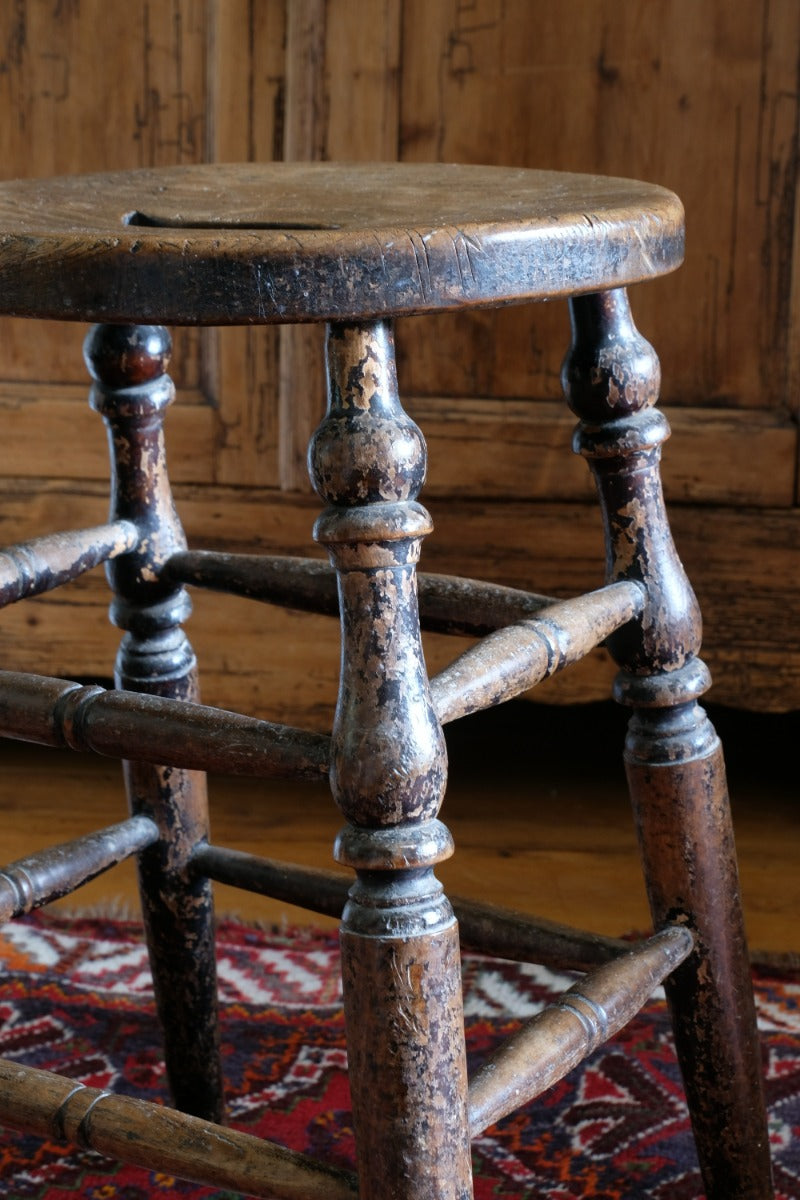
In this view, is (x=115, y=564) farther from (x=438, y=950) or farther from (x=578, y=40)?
(x=578, y=40)

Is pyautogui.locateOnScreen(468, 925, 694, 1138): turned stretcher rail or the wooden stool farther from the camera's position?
pyautogui.locateOnScreen(468, 925, 694, 1138): turned stretcher rail

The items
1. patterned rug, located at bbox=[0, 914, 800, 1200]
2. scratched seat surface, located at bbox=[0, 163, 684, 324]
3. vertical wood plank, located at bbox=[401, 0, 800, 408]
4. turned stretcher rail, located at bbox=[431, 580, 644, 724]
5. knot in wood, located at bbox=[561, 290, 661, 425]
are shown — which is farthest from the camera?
vertical wood plank, located at bbox=[401, 0, 800, 408]

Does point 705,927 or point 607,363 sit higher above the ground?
point 607,363

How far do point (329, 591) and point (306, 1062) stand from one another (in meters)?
0.39

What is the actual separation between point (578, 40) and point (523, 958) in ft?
2.47

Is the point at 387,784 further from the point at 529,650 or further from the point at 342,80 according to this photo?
the point at 342,80

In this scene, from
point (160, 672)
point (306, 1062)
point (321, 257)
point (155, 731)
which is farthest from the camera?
point (306, 1062)

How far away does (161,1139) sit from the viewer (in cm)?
72

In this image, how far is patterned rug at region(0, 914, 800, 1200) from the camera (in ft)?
3.06

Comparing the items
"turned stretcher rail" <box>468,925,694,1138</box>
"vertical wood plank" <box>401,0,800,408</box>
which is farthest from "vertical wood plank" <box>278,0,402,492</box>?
"turned stretcher rail" <box>468,925,694,1138</box>

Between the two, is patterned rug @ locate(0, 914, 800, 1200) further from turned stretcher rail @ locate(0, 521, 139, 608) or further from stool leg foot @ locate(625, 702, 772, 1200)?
turned stretcher rail @ locate(0, 521, 139, 608)

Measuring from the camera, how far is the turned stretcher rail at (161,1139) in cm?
69

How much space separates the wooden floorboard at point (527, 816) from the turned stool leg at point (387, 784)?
63 centimetres

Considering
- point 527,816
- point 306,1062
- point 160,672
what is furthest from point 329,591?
point 527,816
